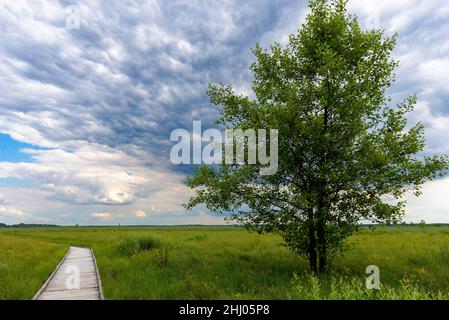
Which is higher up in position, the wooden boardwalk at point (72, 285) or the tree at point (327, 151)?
the tree at point (327, 151)

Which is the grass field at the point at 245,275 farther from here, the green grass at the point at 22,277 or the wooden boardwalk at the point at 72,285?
the wooden boardwalk at the point at 72,285

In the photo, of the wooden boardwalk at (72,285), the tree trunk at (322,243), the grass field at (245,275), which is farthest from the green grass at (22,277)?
the tree trunk at (322,243)

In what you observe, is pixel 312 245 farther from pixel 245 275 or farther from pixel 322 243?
pixel 245 275

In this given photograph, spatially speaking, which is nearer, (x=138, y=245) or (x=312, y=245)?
(x=312, y=245)

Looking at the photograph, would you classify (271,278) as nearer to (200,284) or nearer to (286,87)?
(200,284)

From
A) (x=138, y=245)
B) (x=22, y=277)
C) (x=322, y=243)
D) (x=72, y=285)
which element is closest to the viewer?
(x=72, y=285)

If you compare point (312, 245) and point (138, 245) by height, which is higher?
point (312, 245)

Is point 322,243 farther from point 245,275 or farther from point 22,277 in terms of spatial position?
point 22,277

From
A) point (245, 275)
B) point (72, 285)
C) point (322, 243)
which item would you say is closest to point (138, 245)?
point (72, 285)

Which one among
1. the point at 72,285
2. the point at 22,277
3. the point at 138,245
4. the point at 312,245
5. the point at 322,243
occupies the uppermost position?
the point at 322,243

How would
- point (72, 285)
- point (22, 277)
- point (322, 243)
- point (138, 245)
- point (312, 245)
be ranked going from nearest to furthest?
1. point (72, 285)
2. point (22, 277)
3. point (322, 243)
4. point (312, 245)
5. point (138, 245)

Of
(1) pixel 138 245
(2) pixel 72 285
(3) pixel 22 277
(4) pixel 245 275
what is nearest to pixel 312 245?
(4) pixel 245 275

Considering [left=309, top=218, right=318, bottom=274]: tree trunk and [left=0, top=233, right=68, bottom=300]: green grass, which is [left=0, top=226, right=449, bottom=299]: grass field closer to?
[left=0, top=233, right=68, bottom=300]: green grass
